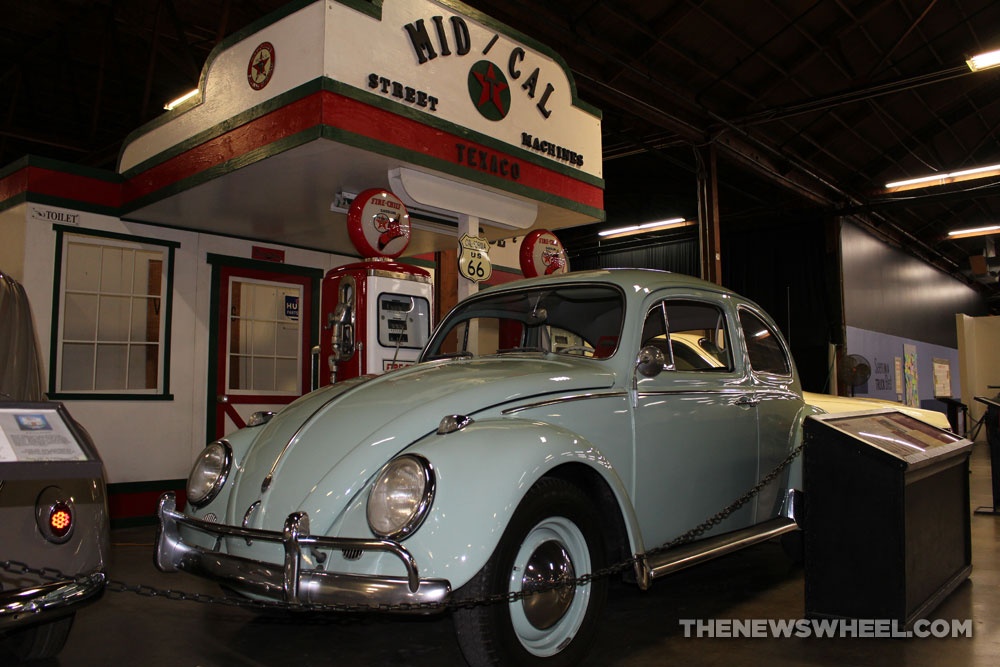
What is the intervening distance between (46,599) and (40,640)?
104 centimetres

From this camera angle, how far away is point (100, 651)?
3223mm

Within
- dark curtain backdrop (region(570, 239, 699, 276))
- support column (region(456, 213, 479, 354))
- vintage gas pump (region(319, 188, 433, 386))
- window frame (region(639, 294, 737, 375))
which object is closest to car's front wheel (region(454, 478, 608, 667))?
window frame (region(639, 294, 737, 375))

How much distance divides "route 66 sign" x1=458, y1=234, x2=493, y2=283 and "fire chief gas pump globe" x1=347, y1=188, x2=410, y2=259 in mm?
589

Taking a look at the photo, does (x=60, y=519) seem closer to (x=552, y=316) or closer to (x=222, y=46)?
(x=552, y=316)

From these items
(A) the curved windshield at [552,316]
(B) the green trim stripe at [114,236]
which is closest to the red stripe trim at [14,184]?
(B) the green trim stripe at [114,236]

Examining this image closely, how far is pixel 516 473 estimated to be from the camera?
2.54 metres

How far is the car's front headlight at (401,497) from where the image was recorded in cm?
239

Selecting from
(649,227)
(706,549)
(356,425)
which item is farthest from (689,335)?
(649,227)

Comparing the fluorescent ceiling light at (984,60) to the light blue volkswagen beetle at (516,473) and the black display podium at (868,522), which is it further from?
the black display podium at (868,522)

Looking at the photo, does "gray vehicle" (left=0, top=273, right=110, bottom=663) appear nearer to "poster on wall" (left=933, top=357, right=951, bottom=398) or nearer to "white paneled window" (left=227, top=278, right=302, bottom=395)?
"white paneled window" (left=227, top=278, right=302, bottom=395)

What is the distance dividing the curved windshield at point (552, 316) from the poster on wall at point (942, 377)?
2305 cm

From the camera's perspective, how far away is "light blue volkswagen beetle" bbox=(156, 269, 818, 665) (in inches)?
94.9

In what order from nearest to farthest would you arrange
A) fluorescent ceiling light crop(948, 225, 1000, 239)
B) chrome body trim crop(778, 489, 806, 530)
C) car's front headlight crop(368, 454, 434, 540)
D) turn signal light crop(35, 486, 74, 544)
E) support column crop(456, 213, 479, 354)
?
car's front headlight crop(368, 454, 434, 540) < turn signal light crop(35, 486, 74, 544) < chrome body trim crop(778, 489, 806, 530) < support column crop(456, 213, 479, 354) < fluorescent ceiling light crop(948, 225, 1000, 239)

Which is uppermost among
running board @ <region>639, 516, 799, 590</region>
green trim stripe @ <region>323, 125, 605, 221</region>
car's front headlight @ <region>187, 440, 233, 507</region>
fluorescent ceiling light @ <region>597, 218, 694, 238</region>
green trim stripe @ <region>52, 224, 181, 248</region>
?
fluorescent ceiling light @ <region>597, 218, 694, 238</region>
